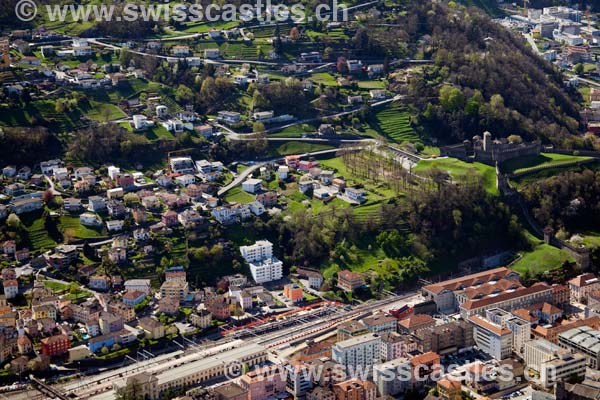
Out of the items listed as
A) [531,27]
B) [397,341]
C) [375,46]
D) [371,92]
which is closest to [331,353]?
[397,341]

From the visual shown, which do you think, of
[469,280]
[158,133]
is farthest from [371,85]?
[469,280]

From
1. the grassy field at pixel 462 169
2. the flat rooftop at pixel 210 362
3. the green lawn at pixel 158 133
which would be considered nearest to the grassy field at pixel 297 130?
the green lawn at pixel 158 133

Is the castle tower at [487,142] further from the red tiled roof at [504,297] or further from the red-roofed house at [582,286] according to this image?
the red tiled roof at [504,297]

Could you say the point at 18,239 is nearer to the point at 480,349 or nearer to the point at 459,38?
the point at 480,349

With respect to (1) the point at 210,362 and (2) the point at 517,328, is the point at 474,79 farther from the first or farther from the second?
(1) the point at 210,362

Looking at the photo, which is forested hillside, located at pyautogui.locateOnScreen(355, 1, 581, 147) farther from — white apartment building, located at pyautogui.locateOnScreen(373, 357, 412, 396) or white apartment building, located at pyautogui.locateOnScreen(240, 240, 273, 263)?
white apartment building, located at pyautogui.locateOnScreen(373, 357, 412, 396)
